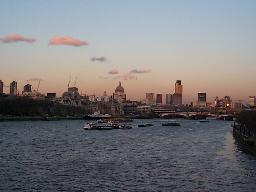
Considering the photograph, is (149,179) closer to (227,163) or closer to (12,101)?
(227,163)

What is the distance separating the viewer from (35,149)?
4181cm

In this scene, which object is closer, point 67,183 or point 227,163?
point 67,183

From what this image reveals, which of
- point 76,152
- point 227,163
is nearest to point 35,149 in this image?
point 76,152

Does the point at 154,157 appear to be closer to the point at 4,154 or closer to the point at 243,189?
the point at 4,154

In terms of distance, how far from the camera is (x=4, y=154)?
37.2 m

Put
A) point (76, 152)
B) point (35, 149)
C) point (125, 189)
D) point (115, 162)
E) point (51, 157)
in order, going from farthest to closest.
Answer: point (35, 149) → point (76, 152) → point (51, 157) → point (115, 162) → point (125, 189)

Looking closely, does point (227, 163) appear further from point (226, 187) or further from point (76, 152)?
point (76, 152)

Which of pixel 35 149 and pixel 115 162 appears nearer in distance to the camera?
pixel 115 162

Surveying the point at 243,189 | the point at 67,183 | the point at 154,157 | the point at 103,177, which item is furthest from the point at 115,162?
the point at 243,189

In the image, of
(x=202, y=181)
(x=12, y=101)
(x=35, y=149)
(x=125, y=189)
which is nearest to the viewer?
(x=125, y=189)

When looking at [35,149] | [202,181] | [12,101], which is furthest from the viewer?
[12,101]

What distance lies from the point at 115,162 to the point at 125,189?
963 cm

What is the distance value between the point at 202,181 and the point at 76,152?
16.1 m

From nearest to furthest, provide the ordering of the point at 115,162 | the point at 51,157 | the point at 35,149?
1. the point at 115,162
2. the point at 51,157
3. the point at 35,149
